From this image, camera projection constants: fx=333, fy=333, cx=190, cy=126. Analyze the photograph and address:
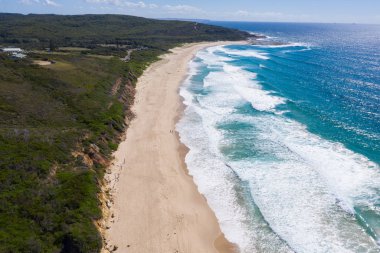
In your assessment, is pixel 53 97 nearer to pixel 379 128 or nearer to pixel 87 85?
pixel 87 85

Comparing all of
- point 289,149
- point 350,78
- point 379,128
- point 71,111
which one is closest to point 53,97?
point 71,111

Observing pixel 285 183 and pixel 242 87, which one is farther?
pixel 242 87

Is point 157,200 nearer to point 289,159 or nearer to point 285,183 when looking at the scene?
point 285,183

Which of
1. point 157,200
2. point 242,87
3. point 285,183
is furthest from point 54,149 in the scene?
point 242,87

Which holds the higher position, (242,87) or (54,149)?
(242,87)

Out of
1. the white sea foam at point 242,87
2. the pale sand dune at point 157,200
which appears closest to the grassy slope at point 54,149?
the pale sand dune at point 157,200

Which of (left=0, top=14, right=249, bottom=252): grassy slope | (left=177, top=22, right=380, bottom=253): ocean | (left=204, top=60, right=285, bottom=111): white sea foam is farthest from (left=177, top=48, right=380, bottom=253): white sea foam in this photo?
(left=0, top=14, right=249, bottom=252): grassy slope
